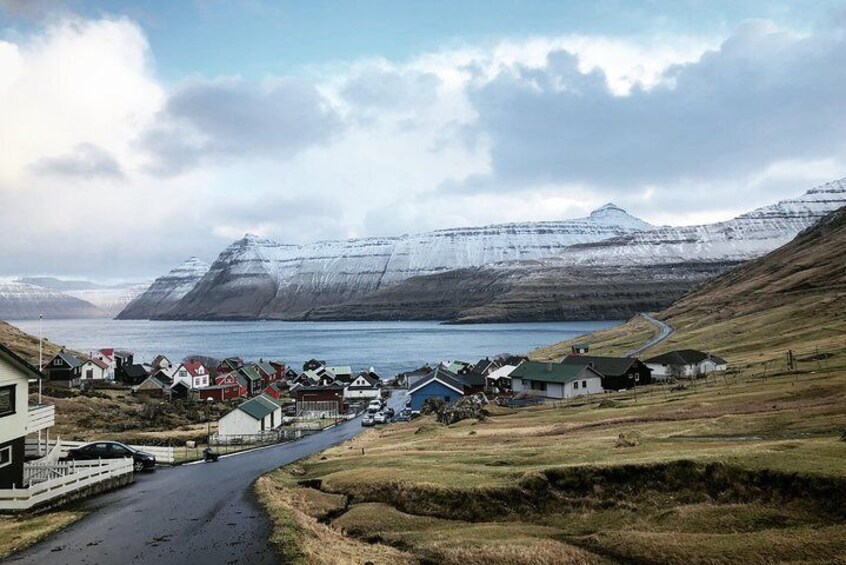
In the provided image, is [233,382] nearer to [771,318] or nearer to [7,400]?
[7,400]

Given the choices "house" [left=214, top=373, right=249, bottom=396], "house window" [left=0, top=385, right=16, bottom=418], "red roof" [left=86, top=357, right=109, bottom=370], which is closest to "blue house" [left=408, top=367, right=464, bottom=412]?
"house" [left=214, top=373, right=249, bottom=396]

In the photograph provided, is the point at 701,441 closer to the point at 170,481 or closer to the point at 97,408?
the point at 170,481

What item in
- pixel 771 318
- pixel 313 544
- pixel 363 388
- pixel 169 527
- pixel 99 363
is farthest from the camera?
pixel 771 318

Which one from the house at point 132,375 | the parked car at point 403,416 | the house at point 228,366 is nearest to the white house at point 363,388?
the house at point 228,366

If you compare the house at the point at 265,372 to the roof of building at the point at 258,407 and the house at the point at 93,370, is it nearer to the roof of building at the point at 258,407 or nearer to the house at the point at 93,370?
the house at the point at 93,370

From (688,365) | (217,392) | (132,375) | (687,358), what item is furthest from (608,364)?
(132,375)

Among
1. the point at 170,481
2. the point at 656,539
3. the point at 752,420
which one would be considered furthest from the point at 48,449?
the point at 752,420

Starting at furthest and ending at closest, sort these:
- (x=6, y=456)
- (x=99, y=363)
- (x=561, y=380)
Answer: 1. (x=99, y=363)
2. (x=561, y=380)
3. (x=6, y=456)
